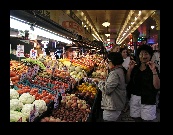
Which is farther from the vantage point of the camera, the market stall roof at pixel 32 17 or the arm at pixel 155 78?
the arm at pixel 155 78

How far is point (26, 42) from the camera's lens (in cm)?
A: 867

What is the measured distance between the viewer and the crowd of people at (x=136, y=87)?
3822mm

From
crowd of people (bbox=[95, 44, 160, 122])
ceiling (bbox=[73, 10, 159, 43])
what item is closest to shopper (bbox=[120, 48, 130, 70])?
crowd of people (bbox=[95, 44, 160, 122])

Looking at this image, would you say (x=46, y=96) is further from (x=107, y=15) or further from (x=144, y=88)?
(x=107, y=15)

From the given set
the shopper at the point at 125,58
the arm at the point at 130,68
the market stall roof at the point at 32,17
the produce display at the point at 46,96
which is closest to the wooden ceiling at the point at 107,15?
the shopper at the point at 125,58

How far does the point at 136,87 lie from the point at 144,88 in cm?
13

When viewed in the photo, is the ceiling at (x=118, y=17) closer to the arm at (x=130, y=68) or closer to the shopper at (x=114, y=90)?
the shopper at (x=114, y=90)

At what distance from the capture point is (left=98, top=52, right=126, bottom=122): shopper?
434 cm

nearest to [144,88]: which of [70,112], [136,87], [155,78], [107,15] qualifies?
[136,87]
